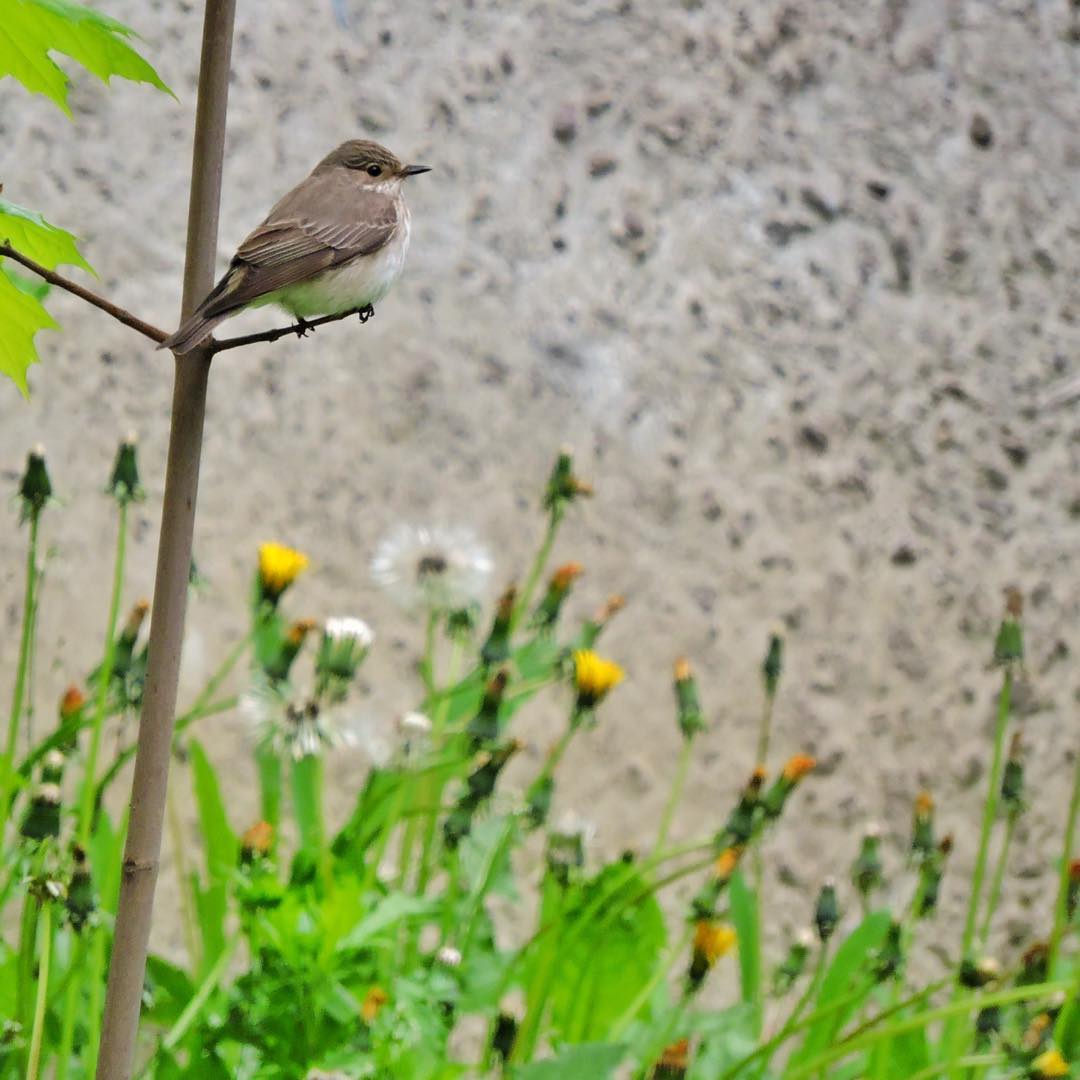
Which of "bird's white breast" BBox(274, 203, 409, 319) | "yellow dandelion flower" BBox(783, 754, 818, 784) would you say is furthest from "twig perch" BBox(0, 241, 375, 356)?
"yellow dandelion flower" BBox(783, 754, 818, 784)

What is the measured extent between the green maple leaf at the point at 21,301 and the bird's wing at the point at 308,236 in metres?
0.10

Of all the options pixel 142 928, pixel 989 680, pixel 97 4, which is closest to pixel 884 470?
pixel 989 680

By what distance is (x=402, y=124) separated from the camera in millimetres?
1682

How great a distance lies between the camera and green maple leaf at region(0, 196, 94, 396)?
1.98ft

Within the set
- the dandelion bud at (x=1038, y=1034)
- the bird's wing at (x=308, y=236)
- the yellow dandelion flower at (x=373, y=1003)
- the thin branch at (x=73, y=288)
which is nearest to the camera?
the thin branch at (x=73, y=288)

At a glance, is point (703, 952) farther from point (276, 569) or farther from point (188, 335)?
point (188, 335)

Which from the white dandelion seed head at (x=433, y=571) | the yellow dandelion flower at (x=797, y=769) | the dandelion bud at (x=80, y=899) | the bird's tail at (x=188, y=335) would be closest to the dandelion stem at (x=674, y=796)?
the yellow dandelion flower at (x=797, y=769)

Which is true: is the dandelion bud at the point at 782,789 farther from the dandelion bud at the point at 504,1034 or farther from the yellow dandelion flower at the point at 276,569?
the yellow dandelion flower at the point at 276,569

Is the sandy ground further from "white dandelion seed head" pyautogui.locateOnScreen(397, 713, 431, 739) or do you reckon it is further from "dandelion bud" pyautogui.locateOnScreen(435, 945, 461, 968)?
"dandelion bud" pyautogui.locateOnScreen(435, 945, 461, 968)

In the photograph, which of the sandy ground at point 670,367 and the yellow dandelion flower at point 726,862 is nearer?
the yellow dandelion flower at point 726,862

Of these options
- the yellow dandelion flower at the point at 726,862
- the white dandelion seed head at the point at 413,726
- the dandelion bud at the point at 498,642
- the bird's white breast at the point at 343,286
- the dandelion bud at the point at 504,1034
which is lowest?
the dandelion bud at the point at 504,1034

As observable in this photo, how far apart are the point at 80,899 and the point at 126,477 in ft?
0.95

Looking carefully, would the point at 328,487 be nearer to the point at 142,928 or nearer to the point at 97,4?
the point at 97,4

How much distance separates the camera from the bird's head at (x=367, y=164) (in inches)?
40.9
